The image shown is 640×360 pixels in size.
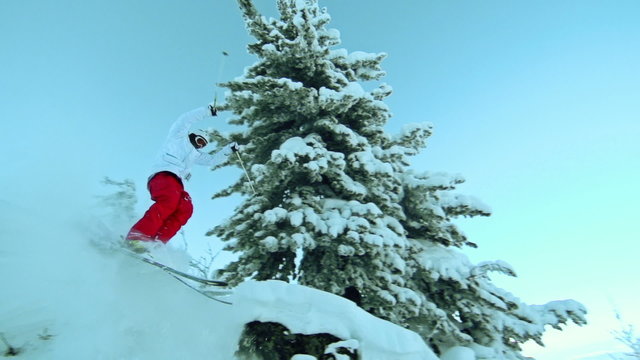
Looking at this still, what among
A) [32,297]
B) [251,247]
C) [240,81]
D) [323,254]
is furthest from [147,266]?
[240,81]

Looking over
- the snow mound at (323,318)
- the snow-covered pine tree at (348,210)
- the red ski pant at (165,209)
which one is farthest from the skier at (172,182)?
the snow mound at (323,318)

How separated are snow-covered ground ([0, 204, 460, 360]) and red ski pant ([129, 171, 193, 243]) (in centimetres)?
139

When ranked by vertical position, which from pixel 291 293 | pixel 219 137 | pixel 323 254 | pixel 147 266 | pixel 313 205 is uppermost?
pixel 219 137

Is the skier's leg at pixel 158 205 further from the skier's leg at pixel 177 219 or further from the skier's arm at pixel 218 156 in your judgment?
the skier's arm at pixel 218 156

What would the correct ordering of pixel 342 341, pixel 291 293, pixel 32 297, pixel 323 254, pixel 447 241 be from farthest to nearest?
pixel 447 241
pixel 323 254
pixel 291 293
pixel 342 341
pixel 32 297

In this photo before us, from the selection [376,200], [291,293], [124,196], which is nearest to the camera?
[291,293]

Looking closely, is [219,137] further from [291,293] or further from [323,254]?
[291,293]

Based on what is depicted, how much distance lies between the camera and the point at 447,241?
25.5ft

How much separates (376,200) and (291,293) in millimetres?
4089

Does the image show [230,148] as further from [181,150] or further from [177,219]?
[177,219]

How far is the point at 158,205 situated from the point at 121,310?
260 cm

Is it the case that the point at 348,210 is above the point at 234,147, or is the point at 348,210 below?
below

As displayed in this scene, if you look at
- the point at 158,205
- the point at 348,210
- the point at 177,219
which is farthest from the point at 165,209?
the point at 348,210

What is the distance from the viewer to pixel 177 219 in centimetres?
597
